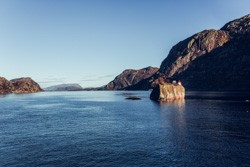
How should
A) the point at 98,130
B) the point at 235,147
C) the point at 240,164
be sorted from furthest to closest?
the point at 98,130
the point at 235,147
the point at 240,164

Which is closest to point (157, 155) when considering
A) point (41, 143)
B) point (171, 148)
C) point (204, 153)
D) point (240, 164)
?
point (171, 148)

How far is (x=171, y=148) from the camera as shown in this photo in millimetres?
Result: 59906

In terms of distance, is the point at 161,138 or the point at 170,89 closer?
the point at 161,138

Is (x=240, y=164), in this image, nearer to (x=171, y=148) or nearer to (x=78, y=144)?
(x=171, y=148)

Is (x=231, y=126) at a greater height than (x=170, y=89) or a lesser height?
lesser

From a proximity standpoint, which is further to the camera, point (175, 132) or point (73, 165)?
point (175, 132)

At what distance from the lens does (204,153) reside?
55562 mm

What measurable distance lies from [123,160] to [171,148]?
45.5 ft

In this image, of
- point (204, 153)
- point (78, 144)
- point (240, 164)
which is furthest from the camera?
point (78, 144)

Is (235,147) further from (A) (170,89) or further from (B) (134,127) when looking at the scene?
(A) (170,89)

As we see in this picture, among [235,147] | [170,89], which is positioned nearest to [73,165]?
[235,147]

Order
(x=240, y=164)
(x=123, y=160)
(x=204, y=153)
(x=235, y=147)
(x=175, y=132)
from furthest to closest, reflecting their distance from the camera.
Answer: (x=175, y=132)
(x=235, y=147)
(x=204, y=153)
(x=123, y=160)
(x=240, y=164)

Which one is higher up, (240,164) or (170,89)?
(170,89)

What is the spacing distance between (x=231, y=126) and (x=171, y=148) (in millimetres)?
36601
